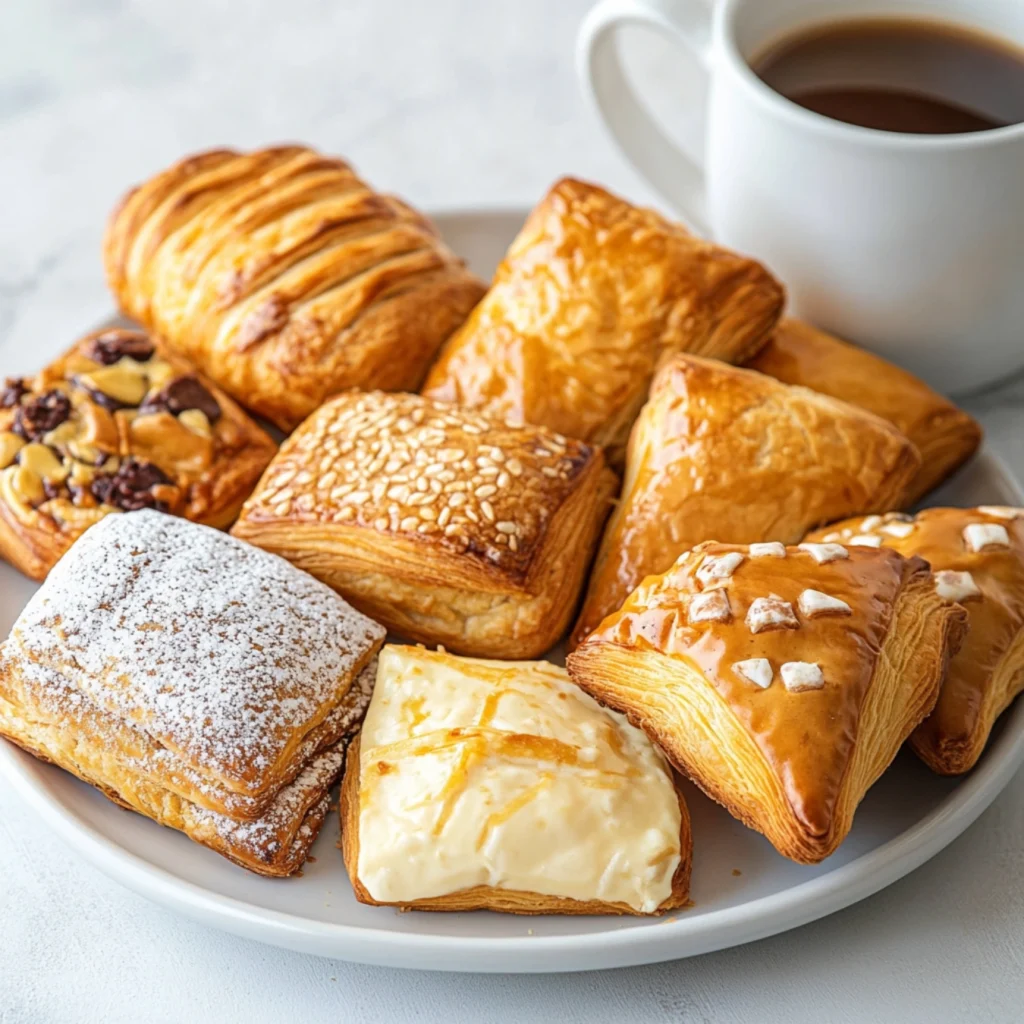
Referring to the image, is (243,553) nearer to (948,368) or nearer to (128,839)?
(128,839)

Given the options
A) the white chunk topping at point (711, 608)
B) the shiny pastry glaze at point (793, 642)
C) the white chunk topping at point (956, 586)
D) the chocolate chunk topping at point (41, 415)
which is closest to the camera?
the shiny pastry glaze at point (793, 642)

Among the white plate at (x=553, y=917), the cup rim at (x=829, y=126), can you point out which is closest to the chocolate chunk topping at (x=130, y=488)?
the white plate at (x=553, y=917)

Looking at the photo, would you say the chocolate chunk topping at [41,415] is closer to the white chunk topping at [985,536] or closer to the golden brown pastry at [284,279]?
the golden brown pastry at [284,279]

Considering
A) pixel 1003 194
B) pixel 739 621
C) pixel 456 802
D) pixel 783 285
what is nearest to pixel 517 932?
pixel 456 802

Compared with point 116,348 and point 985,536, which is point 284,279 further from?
point 985,536

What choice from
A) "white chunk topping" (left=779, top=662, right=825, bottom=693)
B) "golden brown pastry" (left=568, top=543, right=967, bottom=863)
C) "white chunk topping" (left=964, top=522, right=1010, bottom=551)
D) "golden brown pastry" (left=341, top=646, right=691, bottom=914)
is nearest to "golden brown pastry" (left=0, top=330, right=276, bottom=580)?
"golden brown pastry" (left=341, top=646, right=691, bottom=914)

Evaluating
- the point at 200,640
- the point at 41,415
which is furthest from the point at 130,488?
the point at 200,640

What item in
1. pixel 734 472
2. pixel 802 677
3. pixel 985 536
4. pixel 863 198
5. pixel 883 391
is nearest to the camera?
pixel 802 677
